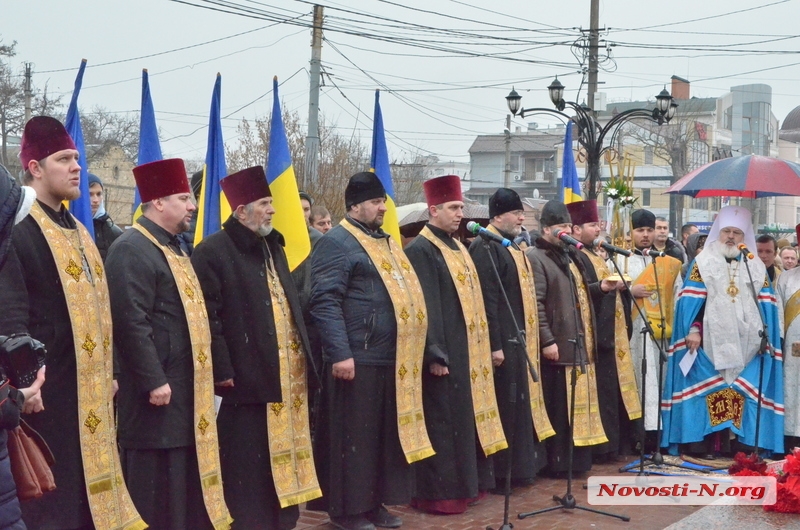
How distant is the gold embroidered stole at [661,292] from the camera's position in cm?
968

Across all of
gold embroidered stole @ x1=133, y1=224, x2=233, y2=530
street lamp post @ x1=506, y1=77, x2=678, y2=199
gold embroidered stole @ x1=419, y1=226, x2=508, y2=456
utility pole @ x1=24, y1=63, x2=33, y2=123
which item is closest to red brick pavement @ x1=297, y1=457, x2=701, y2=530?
gold embroidered stole @ x1=419, y1=226, x2=508, y2=456

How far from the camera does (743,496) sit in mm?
6156

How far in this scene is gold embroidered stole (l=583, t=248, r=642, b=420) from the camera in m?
9.20

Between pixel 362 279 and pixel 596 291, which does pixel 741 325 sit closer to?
pixel 596 291

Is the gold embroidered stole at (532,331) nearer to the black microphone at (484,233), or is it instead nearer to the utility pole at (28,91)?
the black microphone at (484,233)

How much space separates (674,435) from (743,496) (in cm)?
326

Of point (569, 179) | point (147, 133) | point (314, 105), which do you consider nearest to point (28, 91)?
point (314, 105)

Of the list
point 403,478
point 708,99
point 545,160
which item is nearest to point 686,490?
point 403,478

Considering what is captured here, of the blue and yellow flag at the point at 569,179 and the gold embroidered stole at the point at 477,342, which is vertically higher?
the blue and yellow flag at the point at 569,179

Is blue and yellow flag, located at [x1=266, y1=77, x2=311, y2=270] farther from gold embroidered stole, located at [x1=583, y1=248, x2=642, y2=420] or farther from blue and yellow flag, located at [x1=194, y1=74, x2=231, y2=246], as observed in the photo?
gold embroidered stole, located at [x1=583, y1=248, x2=642, y2=420]

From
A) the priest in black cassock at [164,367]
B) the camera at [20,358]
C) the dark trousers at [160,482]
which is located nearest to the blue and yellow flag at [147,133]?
the priest in black cassock at [164,367]

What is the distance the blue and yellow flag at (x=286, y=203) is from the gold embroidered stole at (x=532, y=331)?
5.32ft

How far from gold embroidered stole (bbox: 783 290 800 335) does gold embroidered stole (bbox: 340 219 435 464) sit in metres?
4.37

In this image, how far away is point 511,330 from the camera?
784 cm
